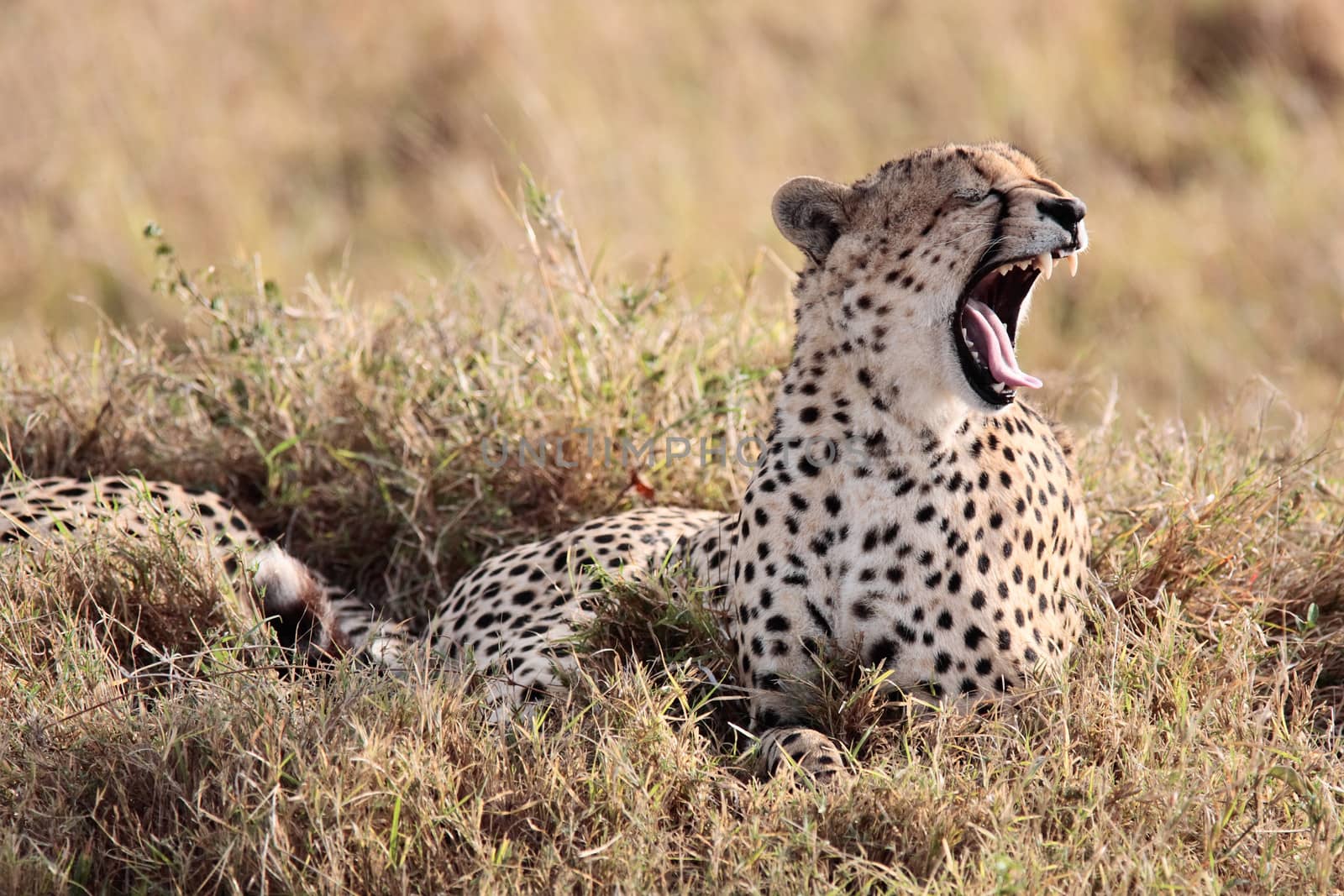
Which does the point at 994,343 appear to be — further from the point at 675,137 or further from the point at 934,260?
the point at 675,137

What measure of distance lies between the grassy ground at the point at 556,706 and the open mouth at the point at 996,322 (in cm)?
50

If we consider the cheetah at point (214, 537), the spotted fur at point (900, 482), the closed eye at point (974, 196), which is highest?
the closed eye at point (974, 196)

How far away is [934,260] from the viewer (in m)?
2.79

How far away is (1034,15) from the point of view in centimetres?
807

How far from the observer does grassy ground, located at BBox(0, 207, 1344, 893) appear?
94.2 inches

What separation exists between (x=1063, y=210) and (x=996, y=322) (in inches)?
9.2

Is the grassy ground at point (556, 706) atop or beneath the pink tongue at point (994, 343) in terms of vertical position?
beneath

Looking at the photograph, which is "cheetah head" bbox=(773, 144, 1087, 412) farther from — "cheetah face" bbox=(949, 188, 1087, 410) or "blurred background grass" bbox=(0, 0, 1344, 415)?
"blurred background grass" bbox=(0, 0, 1344, 415)

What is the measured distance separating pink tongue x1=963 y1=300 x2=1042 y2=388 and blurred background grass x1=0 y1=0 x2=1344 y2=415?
268cm

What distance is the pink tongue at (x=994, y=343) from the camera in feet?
9.02

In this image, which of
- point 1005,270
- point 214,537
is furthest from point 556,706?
point 1005,270

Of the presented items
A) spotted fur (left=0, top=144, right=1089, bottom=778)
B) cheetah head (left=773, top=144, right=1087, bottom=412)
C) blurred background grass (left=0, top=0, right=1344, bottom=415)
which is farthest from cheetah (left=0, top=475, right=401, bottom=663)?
blurred background grass (left=0, top=0, right=1344, bottom=415)

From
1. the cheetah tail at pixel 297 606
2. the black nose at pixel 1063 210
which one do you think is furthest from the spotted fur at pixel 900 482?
the cheetah tail at pixel 297 606

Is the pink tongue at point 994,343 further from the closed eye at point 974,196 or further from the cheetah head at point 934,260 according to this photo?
the closed eye at point 974,196
